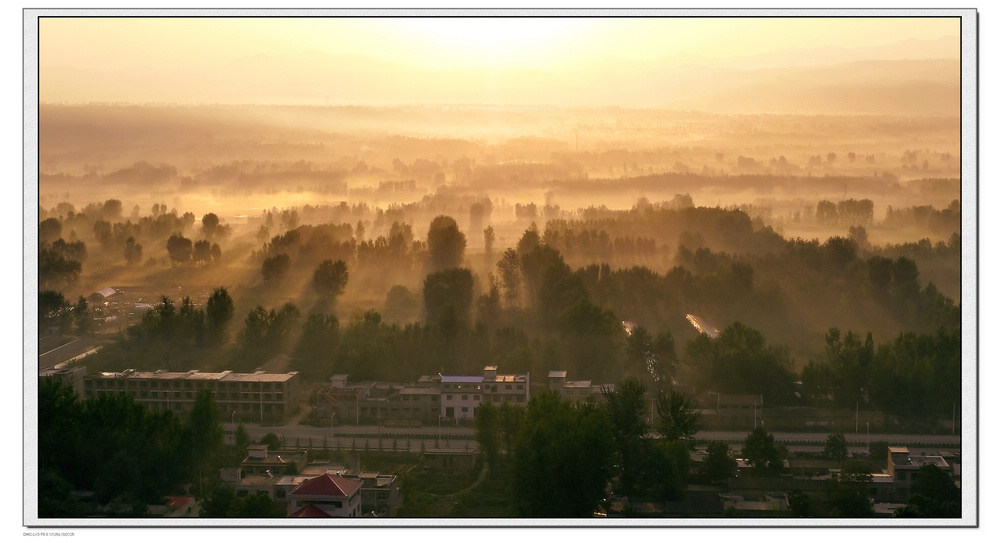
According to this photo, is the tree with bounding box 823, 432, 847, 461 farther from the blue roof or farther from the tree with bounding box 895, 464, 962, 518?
the blue roof

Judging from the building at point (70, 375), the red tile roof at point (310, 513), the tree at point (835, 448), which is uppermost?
the building at point (70, 375)

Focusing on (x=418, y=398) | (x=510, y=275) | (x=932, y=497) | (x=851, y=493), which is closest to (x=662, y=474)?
(x=851, y=493)

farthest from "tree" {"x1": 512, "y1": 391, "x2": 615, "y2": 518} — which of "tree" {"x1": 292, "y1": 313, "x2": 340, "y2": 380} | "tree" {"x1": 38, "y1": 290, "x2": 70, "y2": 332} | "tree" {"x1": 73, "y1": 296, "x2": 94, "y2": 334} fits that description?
"tree" {"x1": 73, "y1": 296, "x2": 94, "y2": 334}

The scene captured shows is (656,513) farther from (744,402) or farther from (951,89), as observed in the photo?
(951,89)

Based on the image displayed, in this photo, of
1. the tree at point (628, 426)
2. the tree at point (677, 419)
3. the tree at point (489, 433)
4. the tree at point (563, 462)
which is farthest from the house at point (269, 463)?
the tree at point (677, 419)

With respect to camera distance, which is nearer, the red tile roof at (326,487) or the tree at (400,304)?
the red tile roof at (326,487)

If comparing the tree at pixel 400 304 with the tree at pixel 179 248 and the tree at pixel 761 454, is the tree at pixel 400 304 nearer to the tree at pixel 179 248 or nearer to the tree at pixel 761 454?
the tree at pixel 179 248

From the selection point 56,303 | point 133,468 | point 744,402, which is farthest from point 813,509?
point 56,303

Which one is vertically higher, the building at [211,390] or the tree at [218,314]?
the tree at [218,314]
